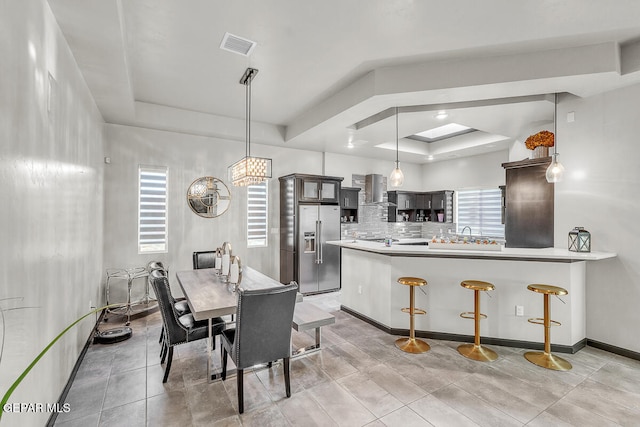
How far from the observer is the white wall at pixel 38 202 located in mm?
1505

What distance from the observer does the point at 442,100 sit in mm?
3605

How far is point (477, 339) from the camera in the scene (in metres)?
3.34

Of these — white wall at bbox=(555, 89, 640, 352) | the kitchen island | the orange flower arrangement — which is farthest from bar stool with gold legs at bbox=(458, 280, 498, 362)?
the orange flower arrangement

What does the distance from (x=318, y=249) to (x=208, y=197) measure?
85.6 inches

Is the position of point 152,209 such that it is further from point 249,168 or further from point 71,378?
point 71,378

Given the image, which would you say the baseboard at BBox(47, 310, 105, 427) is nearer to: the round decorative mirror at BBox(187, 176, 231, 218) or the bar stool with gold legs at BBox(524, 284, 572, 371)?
the round decorative mirror at BBox(187, 176, 231, 218)

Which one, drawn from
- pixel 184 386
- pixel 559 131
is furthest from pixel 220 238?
pixel 559 131

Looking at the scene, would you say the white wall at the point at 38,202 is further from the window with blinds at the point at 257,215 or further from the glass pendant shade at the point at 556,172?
the glass pendant shade at the point at 556,172

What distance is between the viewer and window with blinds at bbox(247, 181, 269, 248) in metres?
5.73

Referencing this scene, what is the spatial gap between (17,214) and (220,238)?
3812mm

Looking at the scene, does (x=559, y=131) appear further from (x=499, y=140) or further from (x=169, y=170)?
(x=169, y=170)

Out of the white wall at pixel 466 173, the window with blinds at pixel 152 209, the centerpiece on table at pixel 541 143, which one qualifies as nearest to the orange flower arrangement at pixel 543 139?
the centerpiece on table at pixel 541 143

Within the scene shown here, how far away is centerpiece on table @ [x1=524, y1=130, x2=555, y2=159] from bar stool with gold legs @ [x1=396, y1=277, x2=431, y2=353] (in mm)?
2393

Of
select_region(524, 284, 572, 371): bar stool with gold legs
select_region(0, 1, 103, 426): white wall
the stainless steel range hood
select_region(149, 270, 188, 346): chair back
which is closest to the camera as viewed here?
select_region(0, 1, 103, 426): white wall
